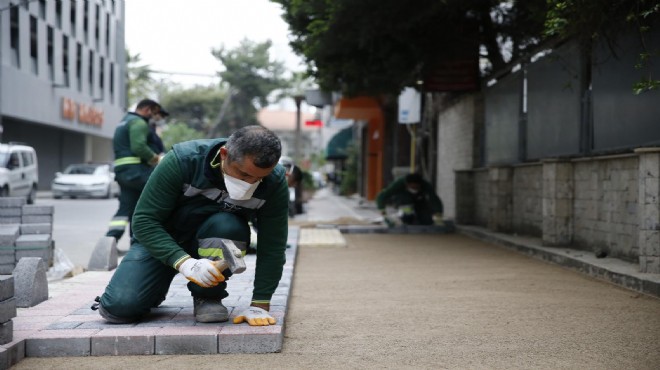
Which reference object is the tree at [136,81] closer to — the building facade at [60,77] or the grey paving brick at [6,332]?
the building facade at [60,77]

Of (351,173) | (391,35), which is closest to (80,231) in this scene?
(391,35)

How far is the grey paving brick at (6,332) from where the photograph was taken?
3.68 metres

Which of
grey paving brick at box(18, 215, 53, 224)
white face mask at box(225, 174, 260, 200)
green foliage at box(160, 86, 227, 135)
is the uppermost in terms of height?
green foliage at box(160, 86, 227, 135)

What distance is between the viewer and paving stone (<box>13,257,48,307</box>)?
16.1ft

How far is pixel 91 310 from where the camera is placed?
4648mm

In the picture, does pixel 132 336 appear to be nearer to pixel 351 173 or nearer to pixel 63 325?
pixel 63 325

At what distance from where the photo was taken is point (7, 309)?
3.68 m

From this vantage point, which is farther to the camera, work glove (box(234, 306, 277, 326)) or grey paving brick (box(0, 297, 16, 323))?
work glove (box(234, 306, 277, 326))

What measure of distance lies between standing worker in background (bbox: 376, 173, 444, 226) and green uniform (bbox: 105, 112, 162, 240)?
579 cm

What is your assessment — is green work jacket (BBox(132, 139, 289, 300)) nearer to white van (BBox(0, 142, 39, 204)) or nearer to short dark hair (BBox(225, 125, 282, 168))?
short dark hair (BBox(225, 125, 282, 168))

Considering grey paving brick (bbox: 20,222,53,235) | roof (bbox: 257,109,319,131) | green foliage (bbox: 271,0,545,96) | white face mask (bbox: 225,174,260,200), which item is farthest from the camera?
roof (bbox: 257,109,319,131)

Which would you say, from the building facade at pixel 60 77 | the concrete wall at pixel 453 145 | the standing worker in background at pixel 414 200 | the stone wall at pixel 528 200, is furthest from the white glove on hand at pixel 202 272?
the building facade at pixel 60 77

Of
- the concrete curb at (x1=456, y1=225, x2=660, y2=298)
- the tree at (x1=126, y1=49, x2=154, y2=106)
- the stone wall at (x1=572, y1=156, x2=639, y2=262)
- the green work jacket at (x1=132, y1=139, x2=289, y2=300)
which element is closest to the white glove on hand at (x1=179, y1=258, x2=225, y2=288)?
the green work jacket at (x1=132, y1=139, x2=289, y2=300)

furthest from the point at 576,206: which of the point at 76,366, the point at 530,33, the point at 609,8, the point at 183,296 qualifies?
the point at 76,366
